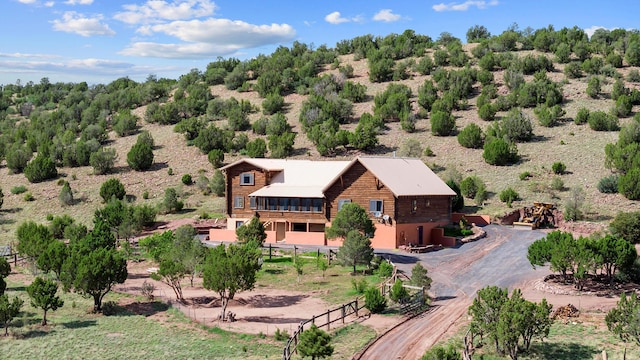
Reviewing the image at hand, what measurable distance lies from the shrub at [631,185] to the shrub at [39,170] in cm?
6667

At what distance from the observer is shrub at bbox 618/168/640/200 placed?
2138 inches

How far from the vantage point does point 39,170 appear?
7556 cm

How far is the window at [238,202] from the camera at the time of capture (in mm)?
55031

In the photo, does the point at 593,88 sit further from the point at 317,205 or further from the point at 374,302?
the point at 374,302

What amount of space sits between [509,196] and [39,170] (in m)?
57.3

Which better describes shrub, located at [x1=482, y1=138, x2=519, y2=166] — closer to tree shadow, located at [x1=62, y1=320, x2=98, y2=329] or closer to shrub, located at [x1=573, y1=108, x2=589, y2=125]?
shrub, located at [x1=573, y1=108, x2=589, y2=125]

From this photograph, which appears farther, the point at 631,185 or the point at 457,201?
the point at 457,201

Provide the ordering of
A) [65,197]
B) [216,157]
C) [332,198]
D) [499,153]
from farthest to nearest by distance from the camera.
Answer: [216,157]
[65,197]
[499,153]
[332,198]

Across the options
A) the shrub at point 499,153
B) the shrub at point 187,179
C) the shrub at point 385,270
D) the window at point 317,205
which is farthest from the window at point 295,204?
the shrub at point 499,153

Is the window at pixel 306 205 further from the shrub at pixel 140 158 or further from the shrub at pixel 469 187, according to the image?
the shrub at pixel 140 158

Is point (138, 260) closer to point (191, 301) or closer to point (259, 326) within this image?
point (191, 301)

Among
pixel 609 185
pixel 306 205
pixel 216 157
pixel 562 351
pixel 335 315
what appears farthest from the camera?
pixel 216 157

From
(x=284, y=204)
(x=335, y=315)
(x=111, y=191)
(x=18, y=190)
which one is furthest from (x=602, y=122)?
(x=18, y=190)

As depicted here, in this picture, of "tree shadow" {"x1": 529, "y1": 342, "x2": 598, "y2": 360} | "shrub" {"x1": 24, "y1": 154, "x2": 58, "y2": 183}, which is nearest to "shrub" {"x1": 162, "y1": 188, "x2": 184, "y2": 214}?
"shrub" {"x1": 24, "y1": 154, "x2": 58, "y2": 183}
